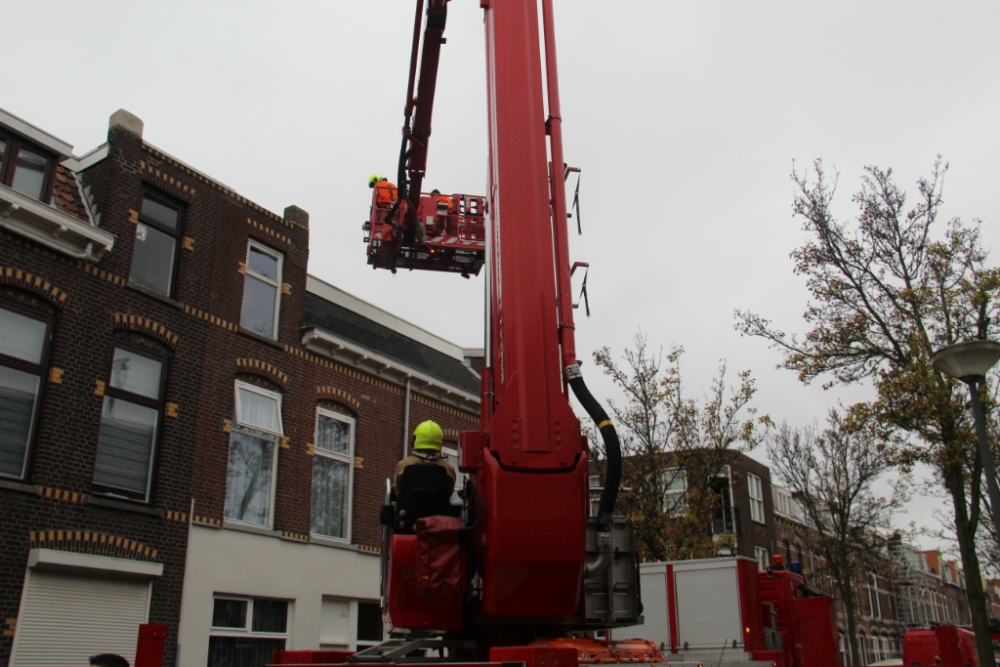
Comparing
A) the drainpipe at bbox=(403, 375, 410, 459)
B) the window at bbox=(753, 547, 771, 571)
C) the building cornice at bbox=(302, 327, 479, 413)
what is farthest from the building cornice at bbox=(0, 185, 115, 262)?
the window at bbox=(753, 547, 771, 571)

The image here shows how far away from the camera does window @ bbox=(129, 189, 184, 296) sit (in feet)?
46.0

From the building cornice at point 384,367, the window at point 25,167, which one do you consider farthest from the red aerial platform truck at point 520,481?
the building cornice at point 384,367

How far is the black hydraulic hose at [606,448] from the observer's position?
541 centimetres

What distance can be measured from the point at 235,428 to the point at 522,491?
1100 centimetres

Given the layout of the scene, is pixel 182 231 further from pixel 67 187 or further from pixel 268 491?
pixel 268 491

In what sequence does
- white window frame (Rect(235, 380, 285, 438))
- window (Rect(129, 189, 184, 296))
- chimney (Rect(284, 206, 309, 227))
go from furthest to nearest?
chimney (Rect(284, 206, 309, 227)) < white window frame (Rect(235, 380, 285, 438)) < window (Rect(129, 189, 184, 296))

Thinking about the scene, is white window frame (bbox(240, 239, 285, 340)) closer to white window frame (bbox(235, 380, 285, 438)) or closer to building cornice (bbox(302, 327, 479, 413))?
building cornice (bbox(302, 327, 479, 413))

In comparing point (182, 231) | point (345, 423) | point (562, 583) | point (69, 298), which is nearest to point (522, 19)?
point (562, 583)

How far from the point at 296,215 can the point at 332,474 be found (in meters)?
5.56

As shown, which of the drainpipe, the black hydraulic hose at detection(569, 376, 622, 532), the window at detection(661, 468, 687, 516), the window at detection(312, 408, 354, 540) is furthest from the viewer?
the window at detection(661, 468, 687, 516)

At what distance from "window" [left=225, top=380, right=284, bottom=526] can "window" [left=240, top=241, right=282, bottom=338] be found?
4.31ft

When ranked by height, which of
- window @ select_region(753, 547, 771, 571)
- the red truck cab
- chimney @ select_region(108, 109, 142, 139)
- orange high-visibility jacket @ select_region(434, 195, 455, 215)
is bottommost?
the red truck cab

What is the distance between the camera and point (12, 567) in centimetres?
1092

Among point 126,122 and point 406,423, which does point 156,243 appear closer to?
point 126,122
